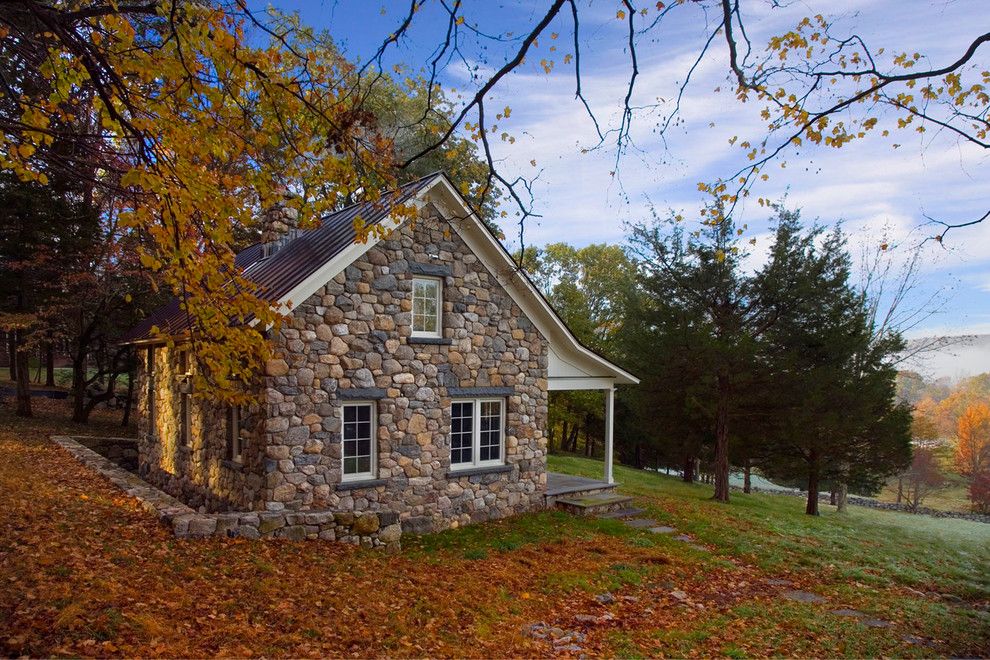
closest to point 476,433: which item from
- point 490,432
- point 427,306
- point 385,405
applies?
point 490,432

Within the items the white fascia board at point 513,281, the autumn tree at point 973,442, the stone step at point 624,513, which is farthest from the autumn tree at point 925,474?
the white fascia board at point 513,281

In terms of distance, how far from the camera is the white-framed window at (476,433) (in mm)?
11273

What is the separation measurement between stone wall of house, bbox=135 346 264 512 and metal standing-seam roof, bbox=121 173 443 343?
93cm

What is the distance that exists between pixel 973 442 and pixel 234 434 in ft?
141

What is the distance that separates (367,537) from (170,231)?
5.23 m

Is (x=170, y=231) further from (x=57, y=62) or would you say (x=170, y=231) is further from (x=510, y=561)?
(x=510, y=561)

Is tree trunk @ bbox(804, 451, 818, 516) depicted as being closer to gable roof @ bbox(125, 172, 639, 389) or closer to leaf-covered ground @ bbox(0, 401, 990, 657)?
leaf-covered ground @ bbox(0, 401, 990, 657)

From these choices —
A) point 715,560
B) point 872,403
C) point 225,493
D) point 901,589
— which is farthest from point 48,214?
point 872,403

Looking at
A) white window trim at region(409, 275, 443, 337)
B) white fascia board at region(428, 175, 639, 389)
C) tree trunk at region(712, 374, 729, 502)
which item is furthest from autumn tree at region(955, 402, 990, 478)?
white window trim at region(409, 275, 443, 337)

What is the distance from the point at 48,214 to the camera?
702 inches

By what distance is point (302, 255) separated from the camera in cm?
1092

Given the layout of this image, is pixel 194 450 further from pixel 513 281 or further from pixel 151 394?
pixel 513 281

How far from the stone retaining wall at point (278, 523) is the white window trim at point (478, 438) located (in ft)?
7.63

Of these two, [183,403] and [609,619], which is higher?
[183,403]
